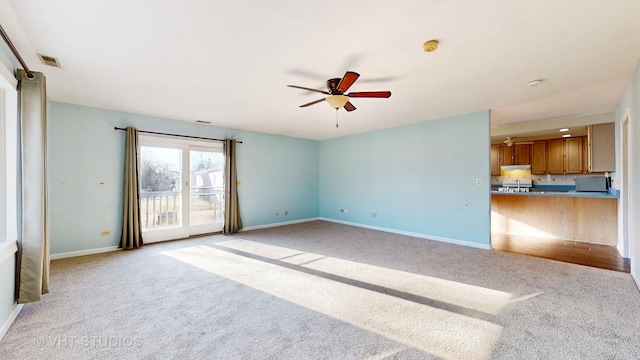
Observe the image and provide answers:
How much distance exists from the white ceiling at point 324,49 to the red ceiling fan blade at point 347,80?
0.19m

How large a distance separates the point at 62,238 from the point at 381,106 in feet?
18.4

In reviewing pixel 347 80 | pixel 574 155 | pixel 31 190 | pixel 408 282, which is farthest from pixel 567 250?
pixel 31 190

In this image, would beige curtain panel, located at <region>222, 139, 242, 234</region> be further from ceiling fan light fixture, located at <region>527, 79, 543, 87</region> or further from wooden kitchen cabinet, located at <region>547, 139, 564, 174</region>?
wooden kitchen cabinet, located at <region>547, 139, 564, 174</region>

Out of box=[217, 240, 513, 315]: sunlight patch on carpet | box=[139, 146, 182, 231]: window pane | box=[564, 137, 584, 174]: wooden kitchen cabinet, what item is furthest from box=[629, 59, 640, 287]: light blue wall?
box=[139, 146, 182, 231]: window pane

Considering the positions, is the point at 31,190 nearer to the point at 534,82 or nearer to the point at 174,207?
the point at 174,207

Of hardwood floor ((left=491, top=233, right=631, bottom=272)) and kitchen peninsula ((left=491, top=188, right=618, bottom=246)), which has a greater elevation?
kitchen peninsula ((left=491, top=188, right=618, bottom=246))

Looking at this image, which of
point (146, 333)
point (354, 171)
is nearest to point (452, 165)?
point (354, 171)

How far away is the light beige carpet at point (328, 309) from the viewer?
1910 millimetres

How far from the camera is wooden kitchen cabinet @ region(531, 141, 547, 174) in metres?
6.86

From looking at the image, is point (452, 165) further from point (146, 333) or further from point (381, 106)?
point (146, 333)

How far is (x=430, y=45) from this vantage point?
7.70 feet

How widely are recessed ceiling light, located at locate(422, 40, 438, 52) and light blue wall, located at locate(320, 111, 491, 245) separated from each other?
2887mm

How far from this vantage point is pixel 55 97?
390cm

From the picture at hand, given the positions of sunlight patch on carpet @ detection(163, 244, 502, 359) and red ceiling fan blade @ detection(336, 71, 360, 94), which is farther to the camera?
red ceiling fan blade @ detection(336, 71, 360, 94)
